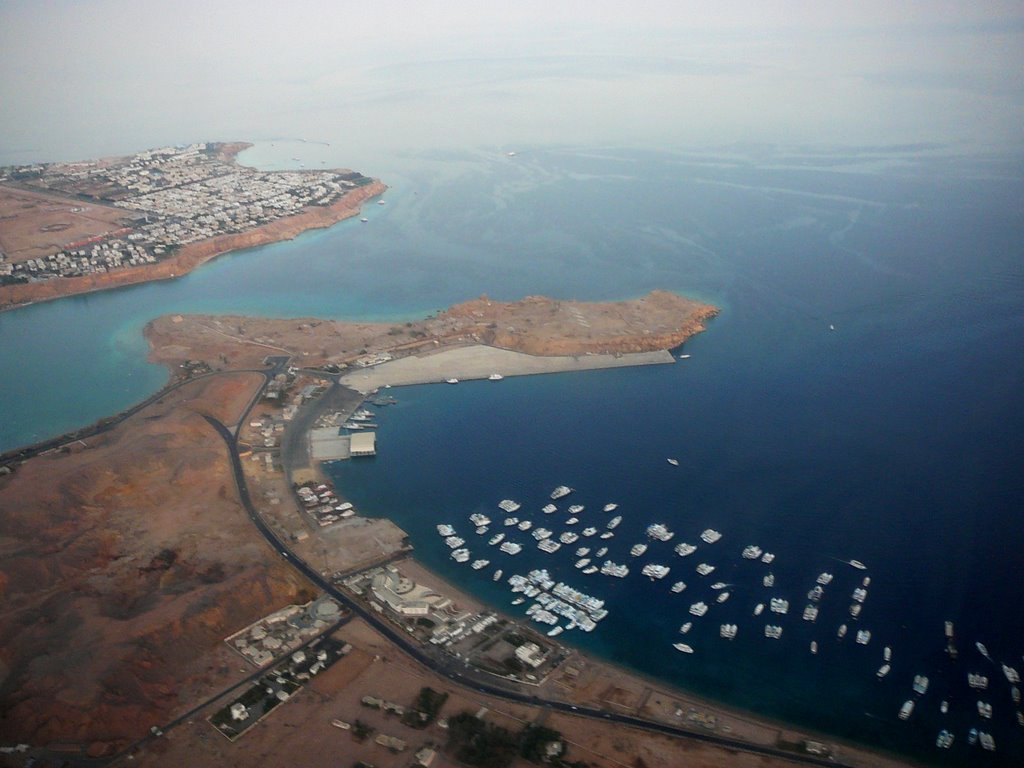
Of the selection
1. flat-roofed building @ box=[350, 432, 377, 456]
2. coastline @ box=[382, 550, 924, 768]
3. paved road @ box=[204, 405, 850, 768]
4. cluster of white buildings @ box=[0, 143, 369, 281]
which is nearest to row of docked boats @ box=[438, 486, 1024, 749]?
coastline @ box=[382, 550, 924, 768]

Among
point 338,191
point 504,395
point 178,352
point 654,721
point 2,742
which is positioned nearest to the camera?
point 2,742

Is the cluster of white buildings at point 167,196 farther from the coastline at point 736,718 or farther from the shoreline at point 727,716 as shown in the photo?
the coastline at point 736,718

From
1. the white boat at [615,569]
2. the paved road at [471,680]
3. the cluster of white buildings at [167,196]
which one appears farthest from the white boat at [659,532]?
the cluster of white buildings at [167,196]

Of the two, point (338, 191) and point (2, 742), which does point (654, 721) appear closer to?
point (2, 742)

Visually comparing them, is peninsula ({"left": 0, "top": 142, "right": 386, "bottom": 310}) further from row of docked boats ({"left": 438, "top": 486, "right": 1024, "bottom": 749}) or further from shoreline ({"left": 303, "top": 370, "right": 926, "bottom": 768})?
shoreline ({"left": 303, "top": 370, "right": 926, "bottom": 768})

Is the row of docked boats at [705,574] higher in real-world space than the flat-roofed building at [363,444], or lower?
lower

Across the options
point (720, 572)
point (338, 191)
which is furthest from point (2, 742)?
point (338, 191)
